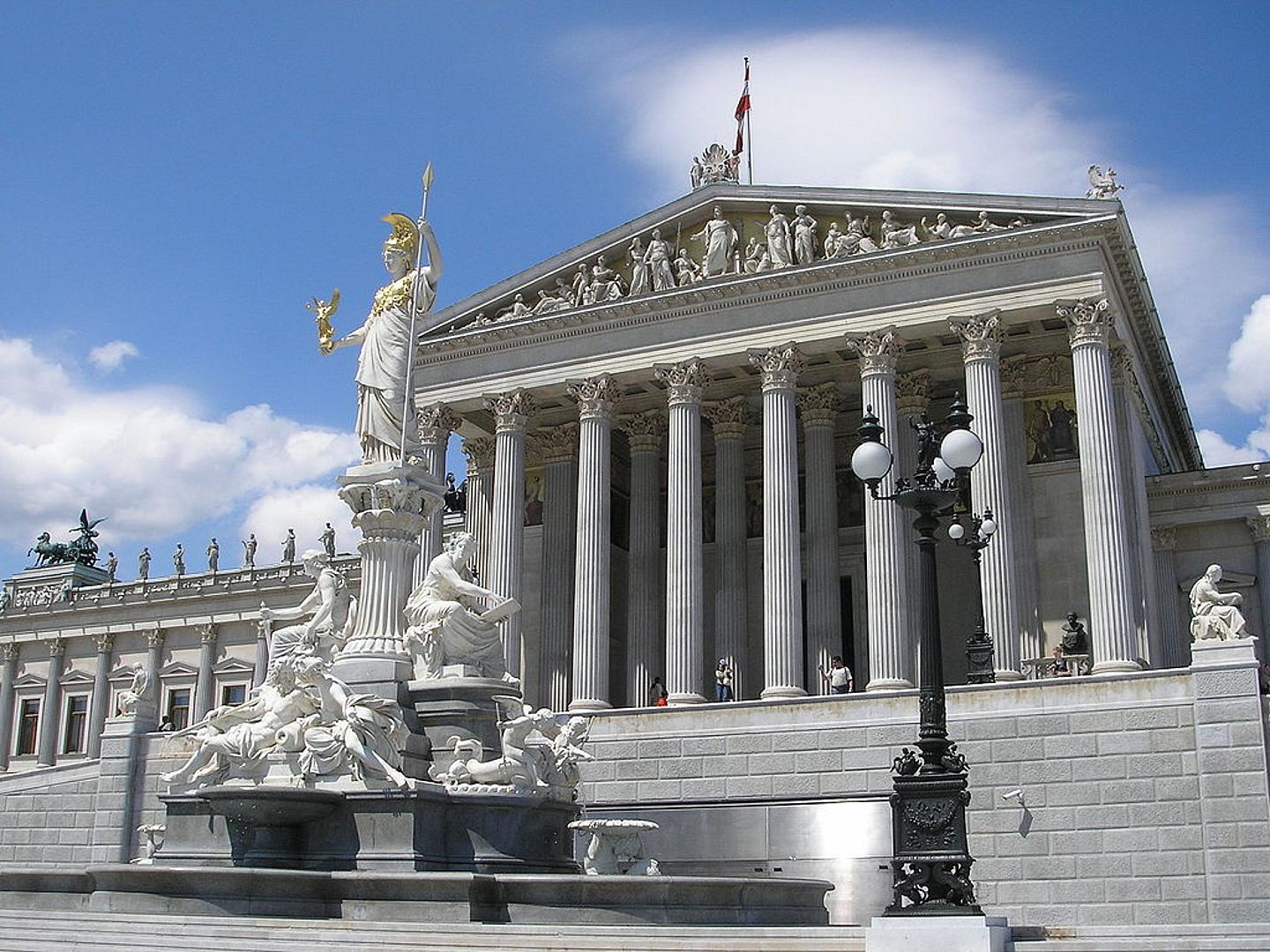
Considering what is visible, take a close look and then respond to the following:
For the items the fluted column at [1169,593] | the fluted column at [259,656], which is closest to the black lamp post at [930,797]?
the fluted column at [1169,593]

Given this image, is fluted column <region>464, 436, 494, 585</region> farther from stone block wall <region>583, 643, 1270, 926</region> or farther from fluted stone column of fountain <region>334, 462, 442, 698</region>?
fluted stone column of fountain <region>334, 462, 442, 698</region>

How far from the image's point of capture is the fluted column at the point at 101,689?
68562 mm

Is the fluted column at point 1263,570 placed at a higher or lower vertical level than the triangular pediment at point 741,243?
lower

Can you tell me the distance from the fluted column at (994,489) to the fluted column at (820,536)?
5.81 metres

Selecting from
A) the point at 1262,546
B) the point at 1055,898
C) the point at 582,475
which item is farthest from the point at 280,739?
the point at 1262,546

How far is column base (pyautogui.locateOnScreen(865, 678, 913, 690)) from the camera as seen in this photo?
3575 centimetres

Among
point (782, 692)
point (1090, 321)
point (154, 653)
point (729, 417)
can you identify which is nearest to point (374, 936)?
point (782, 692)

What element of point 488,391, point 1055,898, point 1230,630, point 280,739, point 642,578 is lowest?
point 1055,898

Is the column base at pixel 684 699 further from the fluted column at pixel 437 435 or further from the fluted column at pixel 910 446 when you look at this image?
the fluted column at pixel 437 435

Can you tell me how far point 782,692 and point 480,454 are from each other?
1617 cm

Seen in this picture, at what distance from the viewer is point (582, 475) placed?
42.6 meters

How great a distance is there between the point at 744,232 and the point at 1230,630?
64.8ft

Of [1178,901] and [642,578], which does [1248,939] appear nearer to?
[1178,901]

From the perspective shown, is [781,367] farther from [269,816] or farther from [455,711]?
[269,816]
